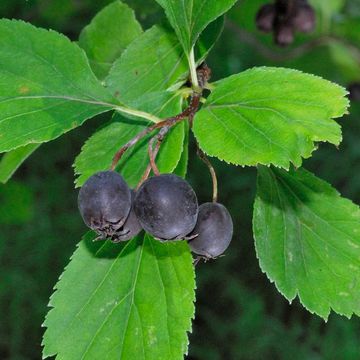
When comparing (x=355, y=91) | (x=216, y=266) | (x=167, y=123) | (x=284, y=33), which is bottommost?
(x=216, y=266)

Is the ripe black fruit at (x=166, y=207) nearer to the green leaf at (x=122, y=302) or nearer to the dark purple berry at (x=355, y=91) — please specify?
the green leaf at (x=122, y=302)

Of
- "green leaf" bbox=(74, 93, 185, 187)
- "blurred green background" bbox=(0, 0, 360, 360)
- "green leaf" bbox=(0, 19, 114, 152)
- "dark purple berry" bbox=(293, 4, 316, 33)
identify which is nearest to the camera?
"green leaf" bbox=(0, 19, 114, 152)

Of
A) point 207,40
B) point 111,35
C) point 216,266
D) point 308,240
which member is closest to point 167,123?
point 207,40

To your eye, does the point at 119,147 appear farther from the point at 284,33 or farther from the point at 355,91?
the point at 355,91

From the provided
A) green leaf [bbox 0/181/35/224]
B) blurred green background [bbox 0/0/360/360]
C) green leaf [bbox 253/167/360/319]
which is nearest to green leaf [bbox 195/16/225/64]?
green leaf [bbox 253/167/360/319]

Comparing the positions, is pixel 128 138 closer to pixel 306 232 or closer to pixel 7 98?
pixel 7 98

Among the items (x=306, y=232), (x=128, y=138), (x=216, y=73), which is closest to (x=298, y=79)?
(x=128, y=138)

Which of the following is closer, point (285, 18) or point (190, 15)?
point (190, 15)

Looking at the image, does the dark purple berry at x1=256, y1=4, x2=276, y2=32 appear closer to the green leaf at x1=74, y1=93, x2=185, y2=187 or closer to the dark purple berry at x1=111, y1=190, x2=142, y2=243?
the green leaf at x1=74, y1=93, x2=185, y2=187
